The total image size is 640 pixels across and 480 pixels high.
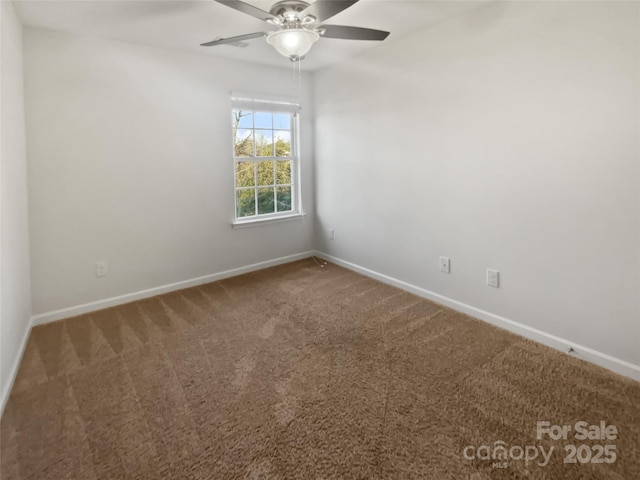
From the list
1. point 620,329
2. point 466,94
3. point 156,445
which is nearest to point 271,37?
point 466,94

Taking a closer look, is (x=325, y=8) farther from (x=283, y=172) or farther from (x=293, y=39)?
(x=283, y=172)

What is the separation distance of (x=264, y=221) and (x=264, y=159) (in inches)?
27.9

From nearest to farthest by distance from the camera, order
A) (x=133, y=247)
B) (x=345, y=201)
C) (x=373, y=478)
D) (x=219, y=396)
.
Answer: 1. (x=373, y=478)
2. (x=219, y=396)
3. (x=133, y=247)
4. (x=345, y=201)

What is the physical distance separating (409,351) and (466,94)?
1944mm

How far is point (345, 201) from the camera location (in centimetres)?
400

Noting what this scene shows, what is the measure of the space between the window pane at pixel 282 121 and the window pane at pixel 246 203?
32.0 inches

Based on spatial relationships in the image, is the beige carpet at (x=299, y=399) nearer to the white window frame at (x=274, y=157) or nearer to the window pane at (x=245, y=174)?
the white window frame at (x=274, y=157)

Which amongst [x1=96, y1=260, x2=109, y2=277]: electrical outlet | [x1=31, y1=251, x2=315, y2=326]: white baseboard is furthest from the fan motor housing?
[x1=31, y1=251, x2=315, y2=326]: white baseboard

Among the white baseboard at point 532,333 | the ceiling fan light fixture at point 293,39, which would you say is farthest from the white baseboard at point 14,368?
the white baseboard at point 532,333

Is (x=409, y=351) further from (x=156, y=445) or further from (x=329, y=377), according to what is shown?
(x=156, y=445)

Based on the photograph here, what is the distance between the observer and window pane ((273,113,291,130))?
160 inches

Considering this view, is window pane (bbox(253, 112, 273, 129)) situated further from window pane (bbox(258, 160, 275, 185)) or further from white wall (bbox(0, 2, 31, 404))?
white wall (bbox(0, 2, 31, 404))

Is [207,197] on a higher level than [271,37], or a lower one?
lower

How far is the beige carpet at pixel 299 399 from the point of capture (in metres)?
1.50
